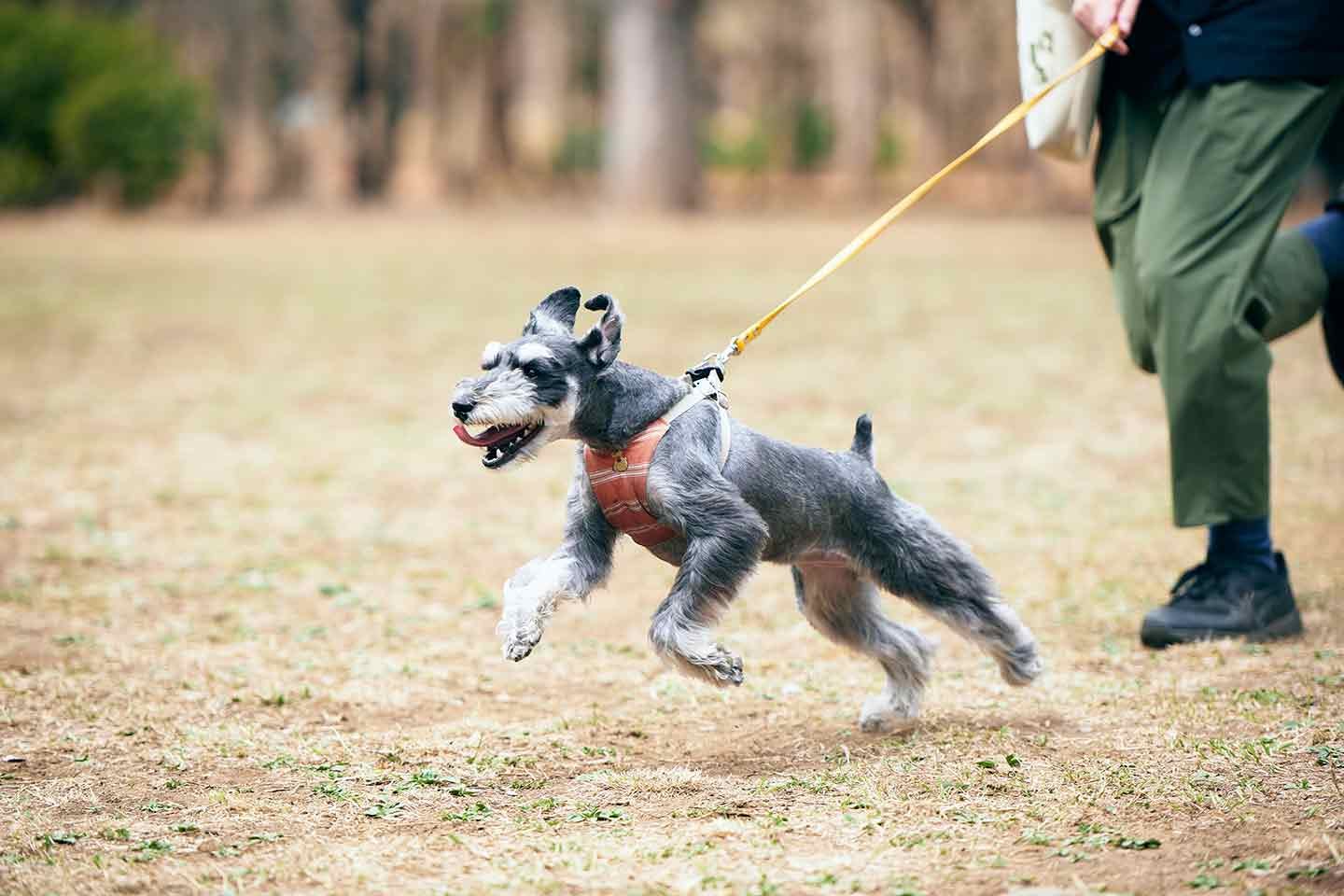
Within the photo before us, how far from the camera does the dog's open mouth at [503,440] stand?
4281 millimetres

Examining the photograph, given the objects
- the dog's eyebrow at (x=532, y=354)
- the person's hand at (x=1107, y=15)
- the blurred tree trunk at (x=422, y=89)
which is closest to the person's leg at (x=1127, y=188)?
the person's hand at (x=1107, y=15)

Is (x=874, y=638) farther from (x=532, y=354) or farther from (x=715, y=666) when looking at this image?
(x=532, y=354)

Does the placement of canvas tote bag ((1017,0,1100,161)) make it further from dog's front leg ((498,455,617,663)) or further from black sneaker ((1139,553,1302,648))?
dog's front leg ((498,455,617,663))

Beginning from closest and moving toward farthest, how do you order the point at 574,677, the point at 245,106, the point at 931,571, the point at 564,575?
the point at 564,575 → the point at 931,571 → the point at 574,677 → the point at 245,106

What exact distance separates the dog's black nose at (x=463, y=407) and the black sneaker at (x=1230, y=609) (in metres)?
2.74

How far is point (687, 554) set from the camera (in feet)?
14.3

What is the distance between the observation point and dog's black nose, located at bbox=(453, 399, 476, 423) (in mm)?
4176

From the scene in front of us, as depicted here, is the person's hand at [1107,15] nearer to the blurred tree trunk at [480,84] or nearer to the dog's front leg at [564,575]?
the dog's front leg at [564,575]

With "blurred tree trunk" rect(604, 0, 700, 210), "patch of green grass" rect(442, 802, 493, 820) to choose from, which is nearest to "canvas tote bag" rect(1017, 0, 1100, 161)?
"patch of green grass" rect(442, 802, 493, 820)

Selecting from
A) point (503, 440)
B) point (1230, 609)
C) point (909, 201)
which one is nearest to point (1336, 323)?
point (1230, 609)

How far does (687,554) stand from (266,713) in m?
1.62

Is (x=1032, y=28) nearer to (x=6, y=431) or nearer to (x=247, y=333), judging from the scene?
(x=6, y=431)

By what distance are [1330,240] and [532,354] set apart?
3.18 m

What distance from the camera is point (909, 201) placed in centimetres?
532
